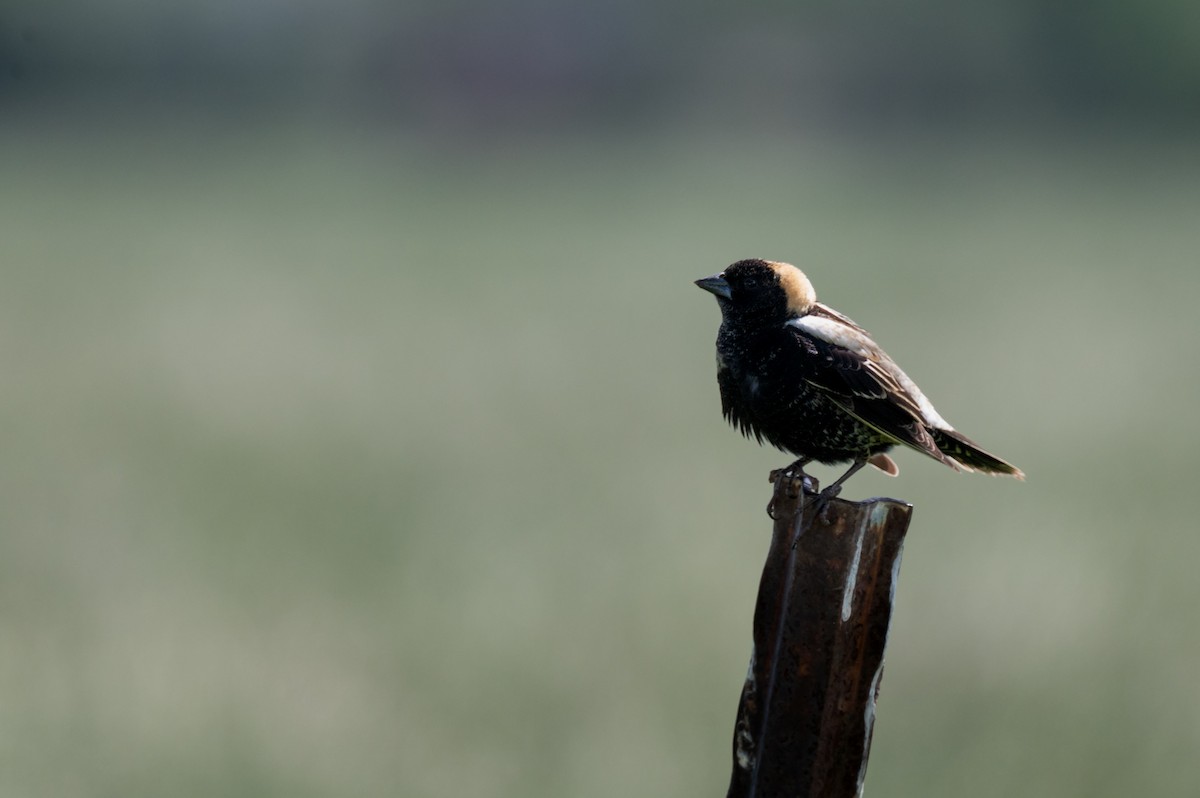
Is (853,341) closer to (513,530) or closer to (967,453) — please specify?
(967,453)

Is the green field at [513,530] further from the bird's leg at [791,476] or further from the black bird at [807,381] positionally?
the black bird at [807,381]

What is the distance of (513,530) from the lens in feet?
27.1

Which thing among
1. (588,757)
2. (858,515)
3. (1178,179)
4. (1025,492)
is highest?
(1178,179)

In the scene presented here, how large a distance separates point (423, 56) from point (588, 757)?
48.2m

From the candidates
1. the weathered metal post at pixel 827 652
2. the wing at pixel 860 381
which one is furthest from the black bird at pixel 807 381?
the weathered metal post at pixel 827 652

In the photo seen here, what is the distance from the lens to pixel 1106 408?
12250 millimetres

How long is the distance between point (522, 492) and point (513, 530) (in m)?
0.99

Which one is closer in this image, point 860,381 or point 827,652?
point 827,652

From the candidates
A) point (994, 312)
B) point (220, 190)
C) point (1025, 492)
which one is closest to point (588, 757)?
point (1025, 492)

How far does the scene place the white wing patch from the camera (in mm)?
3818

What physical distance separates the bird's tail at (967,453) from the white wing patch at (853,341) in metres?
0.03

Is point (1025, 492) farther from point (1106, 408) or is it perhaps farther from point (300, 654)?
point (300, 654)

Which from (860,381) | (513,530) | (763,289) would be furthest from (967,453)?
(513,530)

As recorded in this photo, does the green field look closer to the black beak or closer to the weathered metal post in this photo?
the black beak
